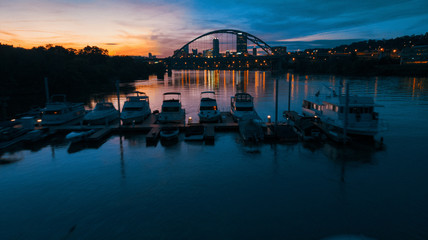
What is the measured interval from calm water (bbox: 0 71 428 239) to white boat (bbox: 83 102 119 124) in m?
6.14

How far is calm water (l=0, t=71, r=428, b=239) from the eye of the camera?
10.9m

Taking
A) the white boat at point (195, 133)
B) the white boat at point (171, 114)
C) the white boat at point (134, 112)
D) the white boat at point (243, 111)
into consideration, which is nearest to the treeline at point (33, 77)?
the white boat at point (134, 112)

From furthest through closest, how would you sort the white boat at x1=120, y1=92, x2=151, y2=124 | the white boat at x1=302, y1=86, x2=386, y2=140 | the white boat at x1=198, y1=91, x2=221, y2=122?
1. the white boat at x1=198, y1=91, x2=221, y2=122
2. the white boat at x1=120, y1=92, x2=151, y2=124
3. the white boat at x1=302, y1=86, x2=386, y2=140

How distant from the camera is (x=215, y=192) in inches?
554

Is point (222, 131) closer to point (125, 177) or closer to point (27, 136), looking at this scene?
point (125, 177)

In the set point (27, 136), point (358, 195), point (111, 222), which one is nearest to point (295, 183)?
point (358, 195)

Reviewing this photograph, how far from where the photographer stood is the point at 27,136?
23.4 metres

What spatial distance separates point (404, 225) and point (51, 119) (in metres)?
31.5

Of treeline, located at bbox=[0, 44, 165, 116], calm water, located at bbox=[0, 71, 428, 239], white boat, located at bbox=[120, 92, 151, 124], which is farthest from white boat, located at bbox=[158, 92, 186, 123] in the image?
treeline, located at bbox=[0, 44, 165, 116]

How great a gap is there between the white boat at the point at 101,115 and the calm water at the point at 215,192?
6.14 meters

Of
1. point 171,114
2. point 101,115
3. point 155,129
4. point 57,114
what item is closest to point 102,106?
point 101,115

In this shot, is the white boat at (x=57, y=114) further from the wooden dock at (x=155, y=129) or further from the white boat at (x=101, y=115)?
the white boat at (x=101, y=115)

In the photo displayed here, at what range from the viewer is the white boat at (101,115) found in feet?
93.6

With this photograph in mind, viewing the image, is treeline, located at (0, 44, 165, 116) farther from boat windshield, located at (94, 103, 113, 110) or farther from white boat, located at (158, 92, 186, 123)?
white boat, located at (158, 92, 186, 123)
